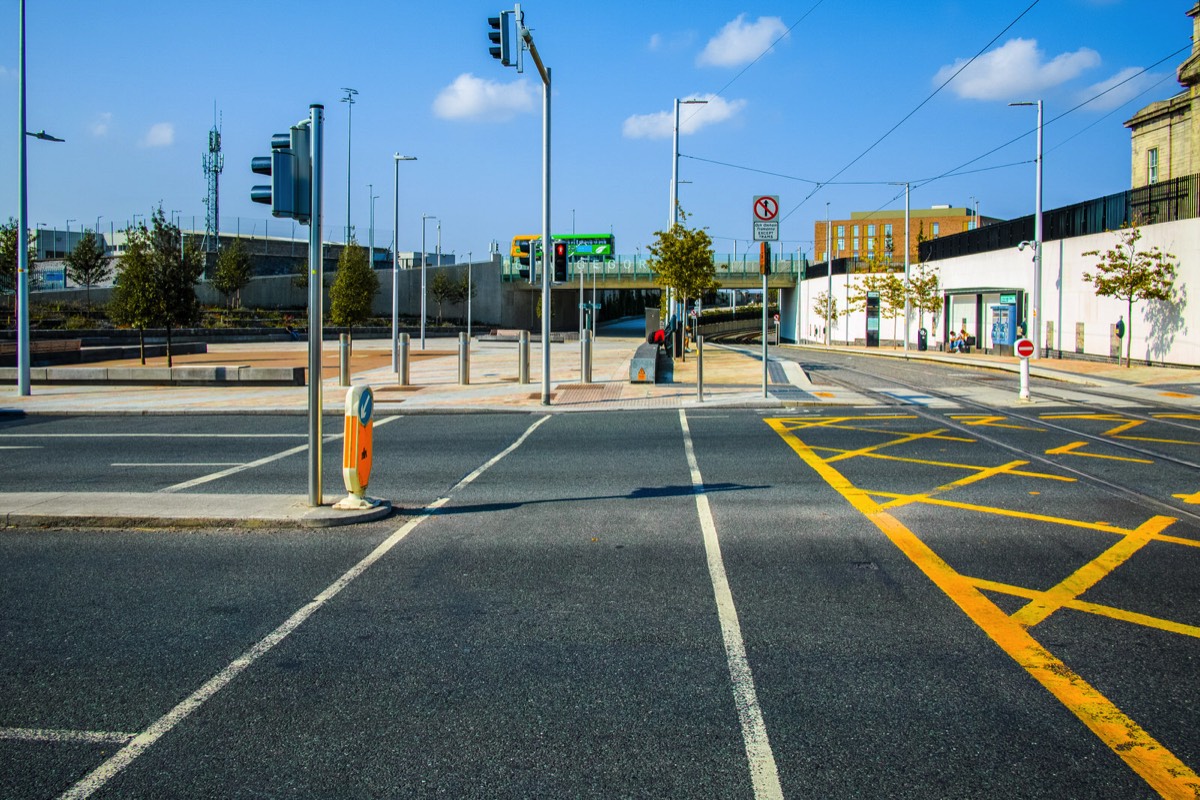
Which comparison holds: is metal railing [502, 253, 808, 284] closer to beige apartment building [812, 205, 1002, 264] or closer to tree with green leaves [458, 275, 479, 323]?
tree with green leaves [458, 275, 479, 323]

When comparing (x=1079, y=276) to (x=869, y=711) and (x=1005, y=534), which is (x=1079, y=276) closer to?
(x=1005, y=534)

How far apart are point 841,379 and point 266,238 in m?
67.6

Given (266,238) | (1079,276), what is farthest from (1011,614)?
(266,238)

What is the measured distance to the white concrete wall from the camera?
28625 millimetres

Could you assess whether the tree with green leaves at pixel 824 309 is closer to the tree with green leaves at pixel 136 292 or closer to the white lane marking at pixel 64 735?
the tree with green leaves at pixel 136 292

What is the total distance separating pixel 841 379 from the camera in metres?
26.7

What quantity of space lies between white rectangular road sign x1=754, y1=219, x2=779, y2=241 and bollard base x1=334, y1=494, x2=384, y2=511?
41.5ft

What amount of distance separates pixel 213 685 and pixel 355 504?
403cm

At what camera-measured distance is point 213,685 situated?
15.6 ft

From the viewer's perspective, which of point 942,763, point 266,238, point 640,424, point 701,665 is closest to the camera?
point 942,763

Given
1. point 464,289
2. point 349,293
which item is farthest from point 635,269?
point 349,293

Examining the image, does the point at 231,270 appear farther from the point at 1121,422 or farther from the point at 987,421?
the point at 1121,422

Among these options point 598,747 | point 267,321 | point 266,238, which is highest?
point 266,238

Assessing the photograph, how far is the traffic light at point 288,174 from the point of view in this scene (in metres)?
8.20
